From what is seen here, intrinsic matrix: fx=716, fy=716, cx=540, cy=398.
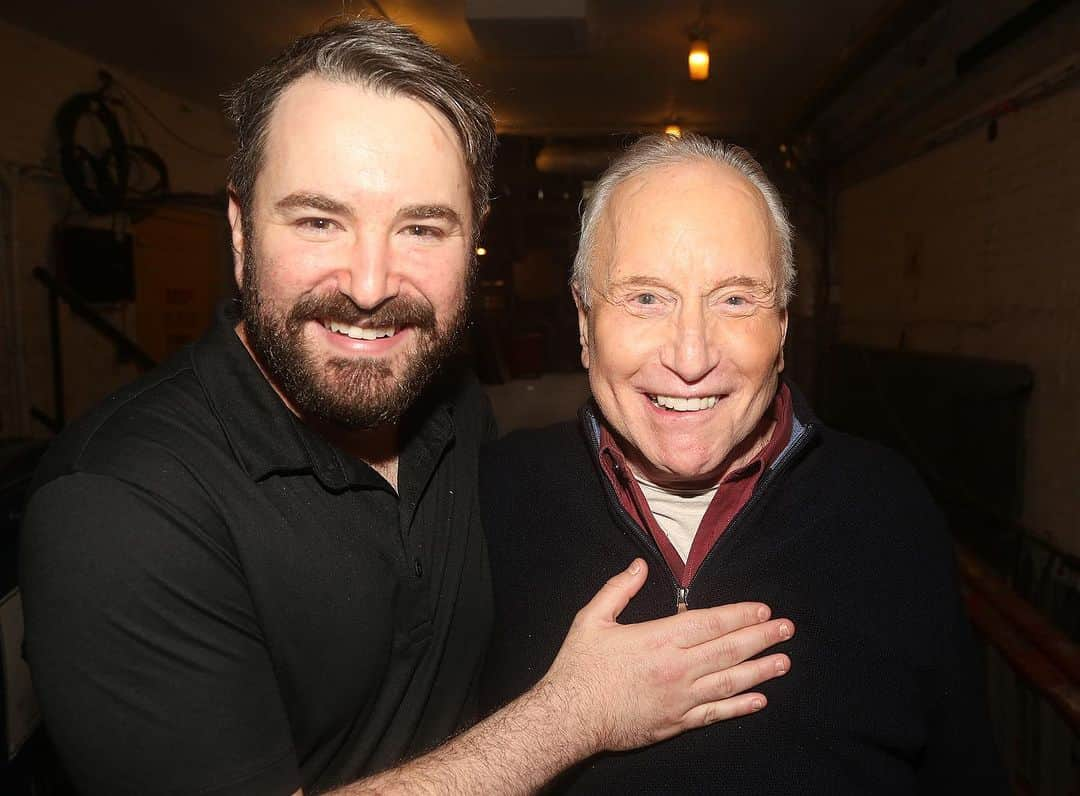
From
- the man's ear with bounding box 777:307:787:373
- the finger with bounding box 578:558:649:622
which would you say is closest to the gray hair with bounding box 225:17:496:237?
the man's ear with bounding box 777:307:787:373

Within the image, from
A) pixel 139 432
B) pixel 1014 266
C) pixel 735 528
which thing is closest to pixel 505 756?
pixel 735 528

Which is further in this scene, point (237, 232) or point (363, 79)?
point (237, 232)

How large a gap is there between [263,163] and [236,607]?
817 millimetres

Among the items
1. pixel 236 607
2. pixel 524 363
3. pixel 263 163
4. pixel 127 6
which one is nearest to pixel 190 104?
pixel 127 6

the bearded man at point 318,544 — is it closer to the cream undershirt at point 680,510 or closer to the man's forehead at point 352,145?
the man's forehead at point 352,145

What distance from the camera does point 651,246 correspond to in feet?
4.50

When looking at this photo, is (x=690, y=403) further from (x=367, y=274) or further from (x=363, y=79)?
(x=363, y=79)

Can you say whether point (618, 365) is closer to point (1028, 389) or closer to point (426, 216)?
point (426, 216)

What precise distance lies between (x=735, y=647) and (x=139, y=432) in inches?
41.9

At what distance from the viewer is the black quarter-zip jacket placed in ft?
4.14

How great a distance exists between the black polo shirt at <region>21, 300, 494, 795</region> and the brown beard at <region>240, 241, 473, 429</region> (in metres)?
0.05

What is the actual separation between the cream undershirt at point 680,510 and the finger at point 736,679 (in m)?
0.29

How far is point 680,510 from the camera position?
1526mm

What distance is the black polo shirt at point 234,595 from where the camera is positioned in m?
1.04
